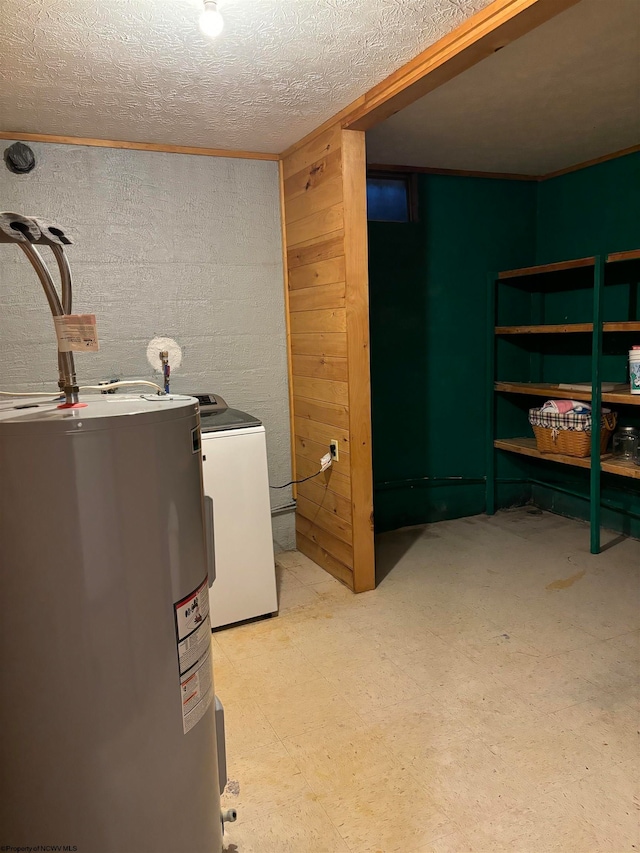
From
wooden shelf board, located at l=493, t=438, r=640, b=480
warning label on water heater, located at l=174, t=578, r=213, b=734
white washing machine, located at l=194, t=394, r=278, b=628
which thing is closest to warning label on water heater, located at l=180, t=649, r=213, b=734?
warning label on water heater, located at l=174, t=578, r=213, b=734

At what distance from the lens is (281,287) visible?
11.2 feet

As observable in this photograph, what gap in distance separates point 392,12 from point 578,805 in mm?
2260

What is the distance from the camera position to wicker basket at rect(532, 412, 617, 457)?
11.2 ft

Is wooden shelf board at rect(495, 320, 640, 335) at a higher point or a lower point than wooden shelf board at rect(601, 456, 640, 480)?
higher

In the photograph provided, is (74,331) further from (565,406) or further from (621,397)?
(565,406)

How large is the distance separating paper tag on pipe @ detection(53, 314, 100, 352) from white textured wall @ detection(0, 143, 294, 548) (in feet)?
6.13

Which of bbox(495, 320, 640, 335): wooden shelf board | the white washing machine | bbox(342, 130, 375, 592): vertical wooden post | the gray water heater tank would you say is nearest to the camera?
the gray water heater tank

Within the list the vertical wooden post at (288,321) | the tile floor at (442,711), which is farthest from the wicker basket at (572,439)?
the vertical wooden post at (288,321)

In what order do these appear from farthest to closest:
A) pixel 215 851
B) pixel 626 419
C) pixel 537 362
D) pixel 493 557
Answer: pixel 537 362, pixel 626 419, pixel 493 557, pixel 215 851

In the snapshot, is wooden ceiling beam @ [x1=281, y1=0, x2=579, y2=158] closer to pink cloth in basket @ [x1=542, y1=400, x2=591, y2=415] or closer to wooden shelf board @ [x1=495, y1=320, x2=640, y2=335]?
wooden shelf board @ [x1=495, y1=320, x2=640, y2=335]

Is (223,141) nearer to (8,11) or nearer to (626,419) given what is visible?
(8,11)

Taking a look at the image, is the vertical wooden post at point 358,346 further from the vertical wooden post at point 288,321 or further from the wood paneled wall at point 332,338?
the vertical wooden post at point 288,321

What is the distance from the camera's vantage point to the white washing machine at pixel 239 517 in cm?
265

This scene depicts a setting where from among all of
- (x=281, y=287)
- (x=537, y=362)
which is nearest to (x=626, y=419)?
(x=537, y=362)
